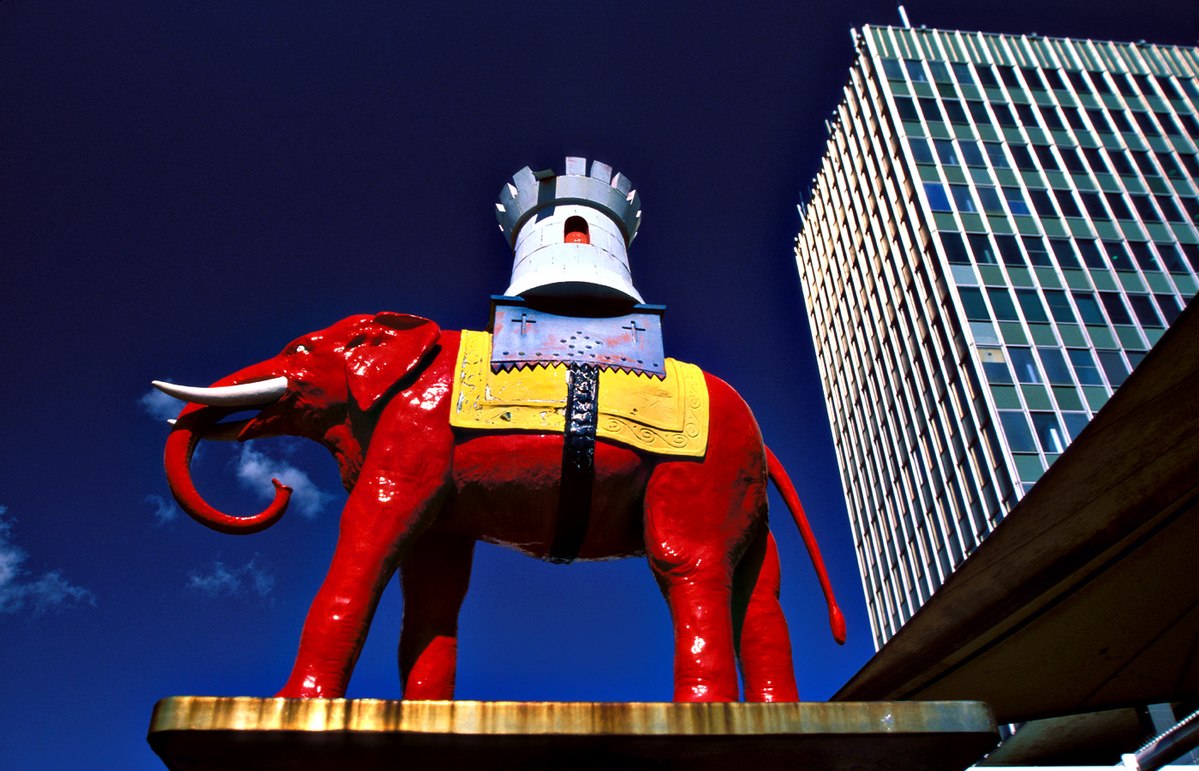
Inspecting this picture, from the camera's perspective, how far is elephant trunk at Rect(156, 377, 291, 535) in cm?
383

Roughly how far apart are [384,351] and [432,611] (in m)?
1.27

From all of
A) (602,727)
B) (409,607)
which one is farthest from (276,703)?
(409,607)

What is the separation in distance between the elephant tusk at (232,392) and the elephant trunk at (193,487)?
6cm

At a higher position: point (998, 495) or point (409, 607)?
point (998, 495)

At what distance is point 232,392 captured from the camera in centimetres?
413

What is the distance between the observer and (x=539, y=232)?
5.11m

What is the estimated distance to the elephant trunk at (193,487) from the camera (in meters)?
3.83

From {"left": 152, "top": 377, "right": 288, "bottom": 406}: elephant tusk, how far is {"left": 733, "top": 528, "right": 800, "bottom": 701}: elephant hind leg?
2.38 metres

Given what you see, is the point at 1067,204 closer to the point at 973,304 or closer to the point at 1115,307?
the point at 1115,307

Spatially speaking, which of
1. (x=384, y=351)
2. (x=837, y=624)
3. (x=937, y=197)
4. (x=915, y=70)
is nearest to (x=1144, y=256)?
(x=937, y=197)

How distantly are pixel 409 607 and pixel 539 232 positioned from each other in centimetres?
222

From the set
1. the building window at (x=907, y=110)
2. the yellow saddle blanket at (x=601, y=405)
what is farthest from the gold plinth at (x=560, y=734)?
the building window at (x=907, y=110)

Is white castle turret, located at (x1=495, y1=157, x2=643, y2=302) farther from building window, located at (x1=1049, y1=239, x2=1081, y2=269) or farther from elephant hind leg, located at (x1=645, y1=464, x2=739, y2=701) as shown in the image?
building window, located at (x1=1049, y1=239, x2=1081, y2=269)

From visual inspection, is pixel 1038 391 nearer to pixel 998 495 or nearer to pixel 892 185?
pixel 998 495
